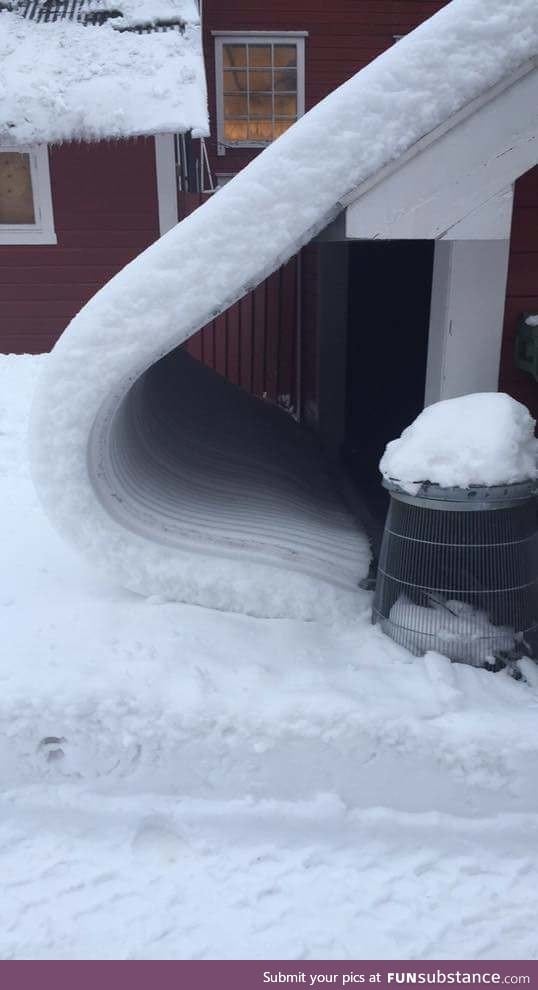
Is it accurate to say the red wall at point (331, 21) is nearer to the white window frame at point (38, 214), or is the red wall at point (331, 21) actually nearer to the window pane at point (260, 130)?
the window pane at point (260, 130)

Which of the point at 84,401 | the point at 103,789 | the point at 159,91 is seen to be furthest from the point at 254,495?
the point at 159,91

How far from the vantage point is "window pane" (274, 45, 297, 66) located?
9727mm

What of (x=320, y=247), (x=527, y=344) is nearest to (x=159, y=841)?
(x=527, y=344)

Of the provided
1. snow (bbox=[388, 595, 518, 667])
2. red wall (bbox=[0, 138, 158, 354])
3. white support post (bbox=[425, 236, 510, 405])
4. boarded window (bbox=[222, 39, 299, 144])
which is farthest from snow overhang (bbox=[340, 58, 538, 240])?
boarded window (bbox=[222, 39, 299, 144])

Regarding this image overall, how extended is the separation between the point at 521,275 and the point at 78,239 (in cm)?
716

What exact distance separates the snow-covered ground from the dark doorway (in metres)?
3.11

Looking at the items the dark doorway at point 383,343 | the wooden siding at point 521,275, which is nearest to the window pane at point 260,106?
the dark doorway at point 383,343

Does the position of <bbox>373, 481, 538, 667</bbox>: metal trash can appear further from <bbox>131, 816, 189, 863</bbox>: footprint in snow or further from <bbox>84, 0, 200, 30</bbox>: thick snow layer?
<bbox>84, 0, 200, 30</bbox>: thick snow layer

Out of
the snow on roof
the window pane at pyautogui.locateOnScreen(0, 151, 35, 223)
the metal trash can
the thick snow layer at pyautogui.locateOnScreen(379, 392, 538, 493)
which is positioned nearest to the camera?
the thick snow layer at pyautogui.locateOnScreen(379, 392, 538, 493)

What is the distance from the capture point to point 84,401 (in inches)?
101

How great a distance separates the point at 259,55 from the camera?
9.77m

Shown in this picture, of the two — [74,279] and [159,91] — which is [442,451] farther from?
[74,279]

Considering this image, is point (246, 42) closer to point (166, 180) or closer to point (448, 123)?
point (166, 180)

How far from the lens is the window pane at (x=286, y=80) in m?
9.91
